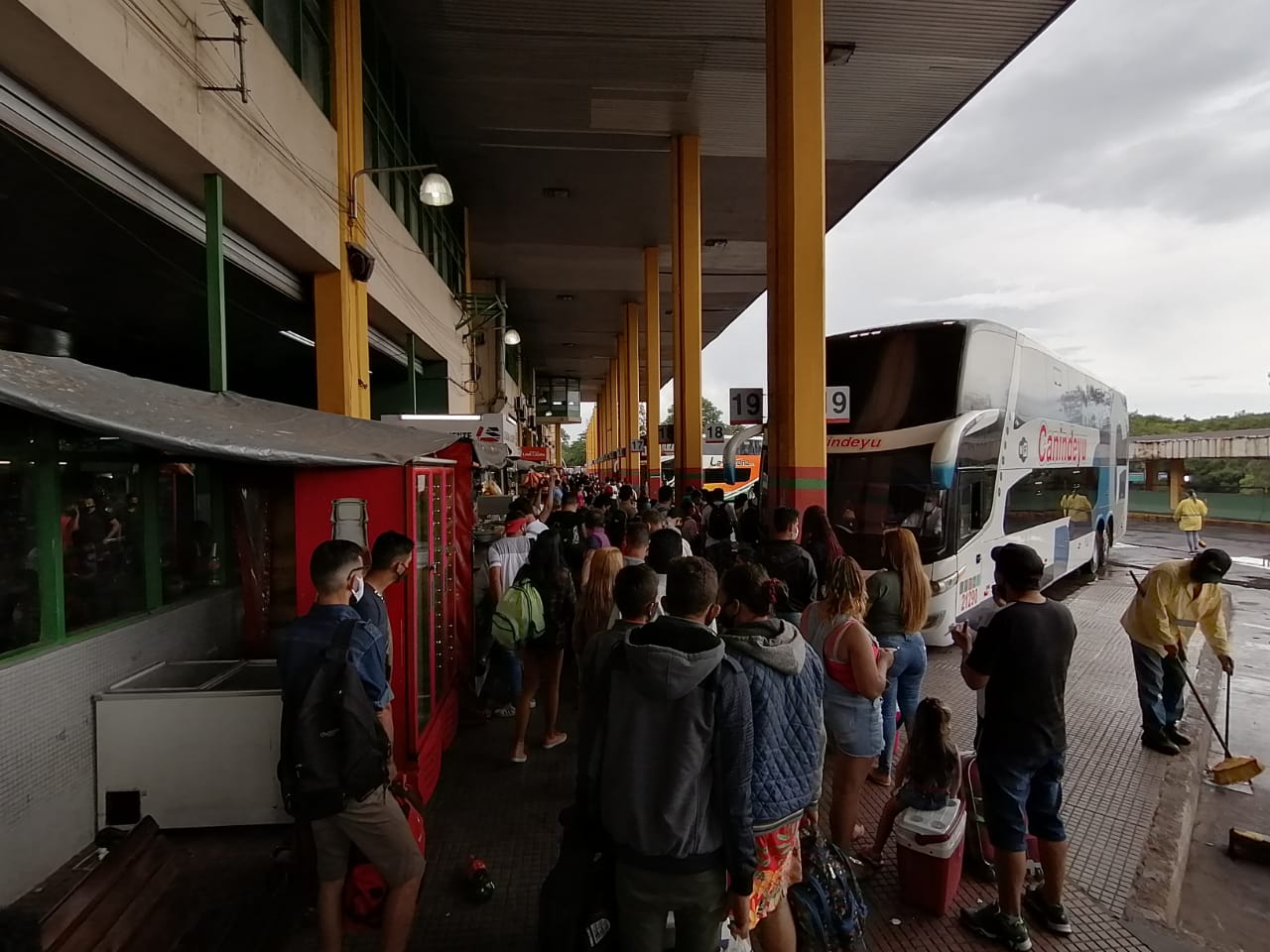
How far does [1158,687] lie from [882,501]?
127 inches

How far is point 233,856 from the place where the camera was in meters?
3.90

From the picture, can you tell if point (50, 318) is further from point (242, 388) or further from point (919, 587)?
point (919, 587)

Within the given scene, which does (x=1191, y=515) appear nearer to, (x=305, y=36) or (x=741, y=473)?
(x=741, y=473)

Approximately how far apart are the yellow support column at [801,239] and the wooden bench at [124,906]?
6292mm

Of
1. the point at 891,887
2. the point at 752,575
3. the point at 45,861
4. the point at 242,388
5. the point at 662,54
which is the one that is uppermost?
the point at 662,54

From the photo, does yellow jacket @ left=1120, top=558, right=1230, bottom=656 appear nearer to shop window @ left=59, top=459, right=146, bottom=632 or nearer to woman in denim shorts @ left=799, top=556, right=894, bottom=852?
woman in denim shorts @ left=799, top=556, right=894, bottom=852

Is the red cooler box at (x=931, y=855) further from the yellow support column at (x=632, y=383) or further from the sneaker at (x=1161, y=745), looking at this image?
the yellow support column at (x=632, y=383)

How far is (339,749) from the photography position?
→ 2521 mm

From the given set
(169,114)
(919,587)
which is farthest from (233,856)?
(169,114)

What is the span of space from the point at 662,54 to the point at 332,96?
206 inches

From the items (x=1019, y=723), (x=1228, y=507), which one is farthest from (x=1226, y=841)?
(x=1228, y=507)

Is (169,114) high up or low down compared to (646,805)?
up

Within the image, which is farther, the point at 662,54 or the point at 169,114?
the point at 662,54

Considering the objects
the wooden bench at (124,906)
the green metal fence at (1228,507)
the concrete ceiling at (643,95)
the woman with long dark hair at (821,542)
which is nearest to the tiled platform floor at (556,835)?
the wooden bench at (124,906)
